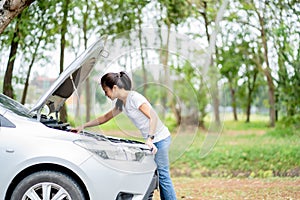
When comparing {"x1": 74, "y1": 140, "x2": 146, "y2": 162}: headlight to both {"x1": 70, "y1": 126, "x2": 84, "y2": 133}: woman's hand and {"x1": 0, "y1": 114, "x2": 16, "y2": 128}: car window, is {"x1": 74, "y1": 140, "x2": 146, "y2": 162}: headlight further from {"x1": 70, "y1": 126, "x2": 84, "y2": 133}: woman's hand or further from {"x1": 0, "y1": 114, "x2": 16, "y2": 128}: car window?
{"x1": 0, "y1": 114, "x2": 16, "y2": 128}: car window

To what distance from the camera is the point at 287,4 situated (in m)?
13.6

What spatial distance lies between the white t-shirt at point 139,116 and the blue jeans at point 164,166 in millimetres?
60

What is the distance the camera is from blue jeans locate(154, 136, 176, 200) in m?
5.82

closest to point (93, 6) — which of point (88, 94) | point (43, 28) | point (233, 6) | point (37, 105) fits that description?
point (43, 28)

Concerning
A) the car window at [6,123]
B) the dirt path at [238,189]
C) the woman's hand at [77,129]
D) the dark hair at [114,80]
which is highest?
the dark hair at [114,80]

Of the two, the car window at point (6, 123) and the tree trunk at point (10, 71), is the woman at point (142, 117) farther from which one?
the tree trunk at point (10, 71)

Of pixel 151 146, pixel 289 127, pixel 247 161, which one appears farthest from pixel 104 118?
pixel 289 127

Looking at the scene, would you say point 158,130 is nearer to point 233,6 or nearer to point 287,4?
point 287,4

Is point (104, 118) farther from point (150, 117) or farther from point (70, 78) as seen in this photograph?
point (70, 78)

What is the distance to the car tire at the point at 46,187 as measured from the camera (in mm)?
4957

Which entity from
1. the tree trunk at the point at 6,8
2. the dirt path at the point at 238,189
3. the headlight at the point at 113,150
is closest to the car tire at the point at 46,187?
the headlight at the point at 113,150

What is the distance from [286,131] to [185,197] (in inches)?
359

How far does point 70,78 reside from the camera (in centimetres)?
548

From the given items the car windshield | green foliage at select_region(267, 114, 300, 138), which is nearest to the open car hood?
the car windshield
